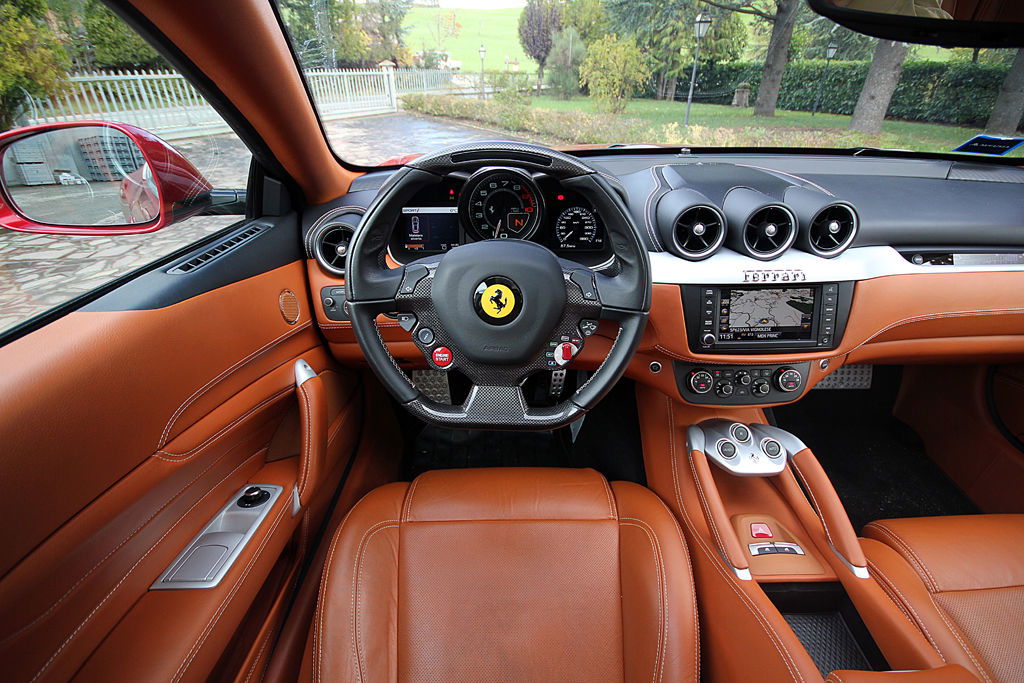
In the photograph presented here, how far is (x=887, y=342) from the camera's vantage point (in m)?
1.99

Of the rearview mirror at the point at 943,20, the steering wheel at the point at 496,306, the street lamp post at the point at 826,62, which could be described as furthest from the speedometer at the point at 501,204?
the street lamp post at the point at 826,62

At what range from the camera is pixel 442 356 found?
1360 millimetres

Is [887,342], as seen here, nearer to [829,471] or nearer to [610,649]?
[829,471]

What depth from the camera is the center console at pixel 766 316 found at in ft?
5.47

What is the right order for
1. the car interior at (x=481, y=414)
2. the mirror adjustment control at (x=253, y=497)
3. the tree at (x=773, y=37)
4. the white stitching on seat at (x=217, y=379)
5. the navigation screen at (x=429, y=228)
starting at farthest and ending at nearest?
the tree at (x=773, y=37) < the navigation screen at (x=429, y=228) < the mirror adjustment control at (x=253, y=497) < the white stitching on seat at (x=217, y=379) < the car interior at (x=481, y=414)

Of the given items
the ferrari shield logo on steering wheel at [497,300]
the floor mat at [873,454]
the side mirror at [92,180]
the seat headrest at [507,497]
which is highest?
the side mirror at [92,180]

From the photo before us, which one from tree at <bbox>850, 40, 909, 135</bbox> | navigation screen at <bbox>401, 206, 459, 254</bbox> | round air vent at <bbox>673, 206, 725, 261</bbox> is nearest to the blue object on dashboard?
tree at <bbox>850, 40, 909, 135</bbox>

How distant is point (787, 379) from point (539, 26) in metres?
1.56

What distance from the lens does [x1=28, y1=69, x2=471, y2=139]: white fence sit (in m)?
1.18

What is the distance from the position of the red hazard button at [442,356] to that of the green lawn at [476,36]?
1.22m

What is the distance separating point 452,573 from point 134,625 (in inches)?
28.3

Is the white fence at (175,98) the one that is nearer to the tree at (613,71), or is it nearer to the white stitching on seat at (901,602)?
the tree at (613,71)

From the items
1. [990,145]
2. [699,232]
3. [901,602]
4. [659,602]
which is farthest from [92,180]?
[990,145]

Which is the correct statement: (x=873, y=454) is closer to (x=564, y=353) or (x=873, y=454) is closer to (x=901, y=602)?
(x=901, y=602)
